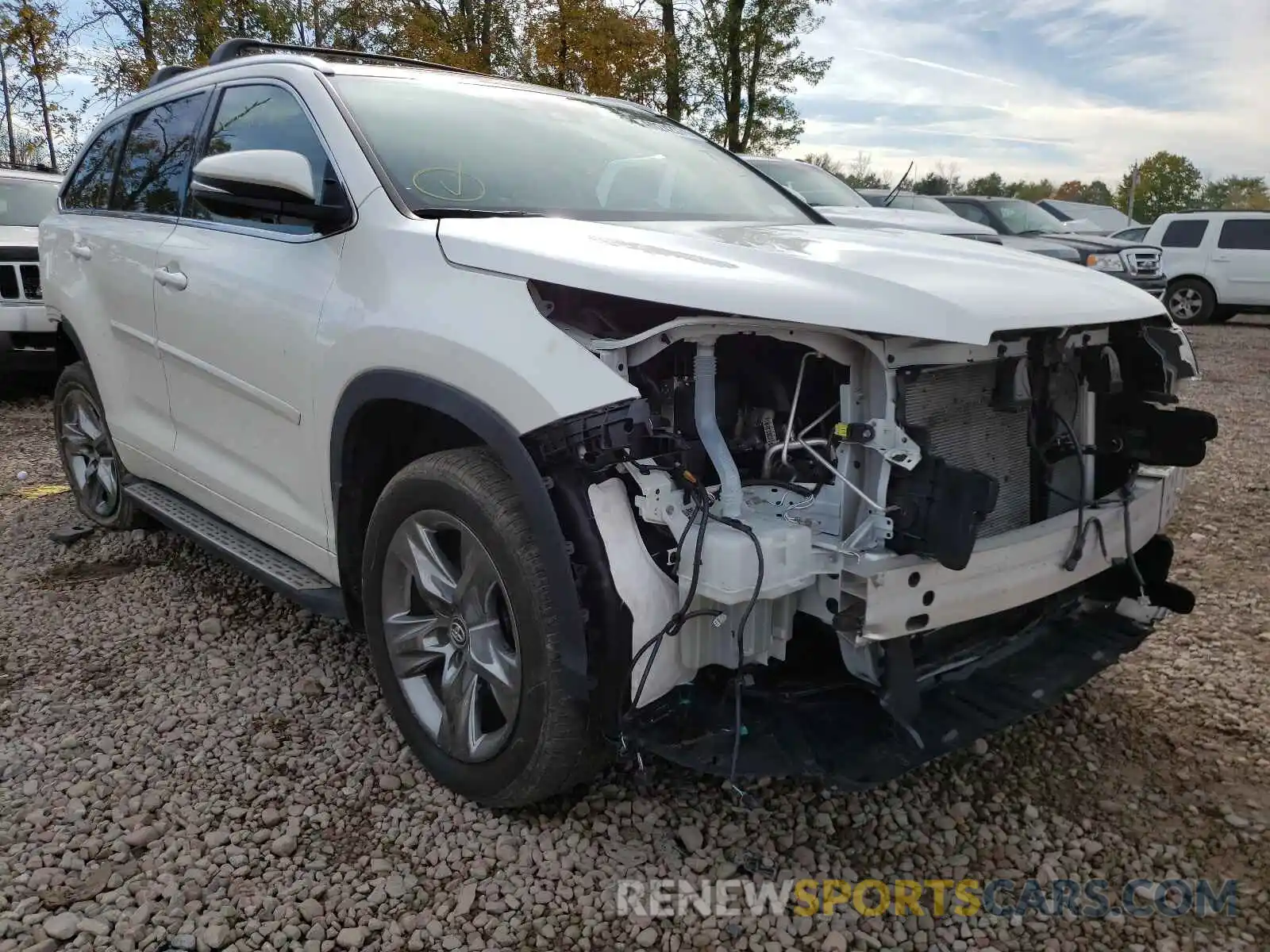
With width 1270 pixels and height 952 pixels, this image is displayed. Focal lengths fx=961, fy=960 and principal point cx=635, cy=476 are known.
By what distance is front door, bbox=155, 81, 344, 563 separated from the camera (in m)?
2.71

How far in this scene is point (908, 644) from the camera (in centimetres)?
218

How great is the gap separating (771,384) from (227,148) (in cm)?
221

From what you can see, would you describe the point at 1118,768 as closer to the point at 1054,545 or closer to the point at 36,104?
the point at 1054,545

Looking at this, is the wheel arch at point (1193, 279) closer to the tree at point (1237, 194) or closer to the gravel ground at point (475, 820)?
the gravel ground at point (475, 820)

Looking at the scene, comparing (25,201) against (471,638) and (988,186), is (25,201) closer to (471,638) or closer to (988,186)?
(471,638)

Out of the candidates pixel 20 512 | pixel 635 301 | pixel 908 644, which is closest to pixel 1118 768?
pixel 908 644

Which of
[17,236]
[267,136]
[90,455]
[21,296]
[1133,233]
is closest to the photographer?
[267,136]

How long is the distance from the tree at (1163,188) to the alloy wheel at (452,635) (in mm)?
59385

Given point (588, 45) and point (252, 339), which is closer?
point (252, 339)

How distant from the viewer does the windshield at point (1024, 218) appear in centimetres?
1166

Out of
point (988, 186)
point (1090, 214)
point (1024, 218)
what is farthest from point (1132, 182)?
point (1024, 218)

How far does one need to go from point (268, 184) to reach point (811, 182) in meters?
6.71

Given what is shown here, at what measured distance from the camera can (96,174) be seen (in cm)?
440

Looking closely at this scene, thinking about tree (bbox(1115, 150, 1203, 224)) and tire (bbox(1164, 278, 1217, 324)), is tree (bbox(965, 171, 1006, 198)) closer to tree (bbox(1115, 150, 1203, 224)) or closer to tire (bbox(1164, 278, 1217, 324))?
tree (bbox(1115, 150, 1203, 224))
